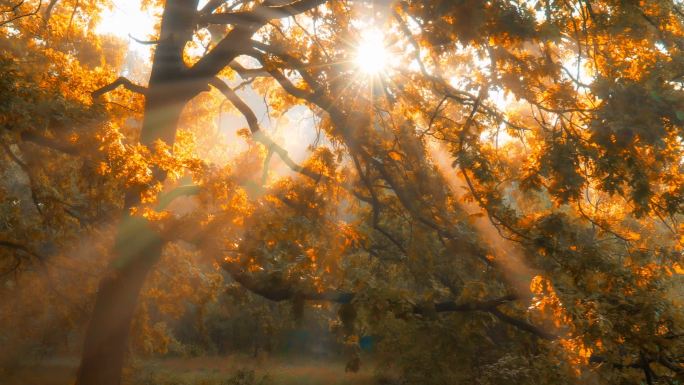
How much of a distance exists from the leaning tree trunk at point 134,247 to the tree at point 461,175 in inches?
1.1

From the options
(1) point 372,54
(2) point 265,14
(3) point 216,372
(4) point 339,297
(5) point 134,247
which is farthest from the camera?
(3) point 216,372

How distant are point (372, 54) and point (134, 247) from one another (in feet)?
15.5

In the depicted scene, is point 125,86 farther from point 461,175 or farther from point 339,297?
point 461,175

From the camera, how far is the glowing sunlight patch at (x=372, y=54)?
8.77 metres

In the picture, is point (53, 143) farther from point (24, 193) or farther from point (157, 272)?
point (24, 193)

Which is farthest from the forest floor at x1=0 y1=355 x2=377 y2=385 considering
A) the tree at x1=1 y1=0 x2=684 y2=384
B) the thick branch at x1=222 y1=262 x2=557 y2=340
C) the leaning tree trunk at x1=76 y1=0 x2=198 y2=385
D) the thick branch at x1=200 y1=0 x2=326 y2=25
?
the thick branch at x1=200 y1=0 x2=326 y2=25

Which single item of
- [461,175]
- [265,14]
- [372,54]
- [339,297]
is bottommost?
[339,297]

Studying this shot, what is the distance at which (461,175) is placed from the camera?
8.23m

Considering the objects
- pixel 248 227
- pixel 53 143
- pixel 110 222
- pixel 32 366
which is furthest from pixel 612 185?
pixel 32 366

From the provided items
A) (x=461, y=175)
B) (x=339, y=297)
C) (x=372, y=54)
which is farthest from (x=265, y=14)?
(x=339, y=297)

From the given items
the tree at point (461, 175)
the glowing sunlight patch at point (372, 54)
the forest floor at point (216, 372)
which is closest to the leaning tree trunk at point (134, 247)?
the tree at point (461, 175)

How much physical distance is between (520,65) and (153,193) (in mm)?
5169

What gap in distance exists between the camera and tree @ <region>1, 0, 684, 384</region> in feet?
20.6

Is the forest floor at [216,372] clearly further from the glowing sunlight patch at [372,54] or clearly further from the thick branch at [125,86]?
the glowing sunlight patch at [372,54]
